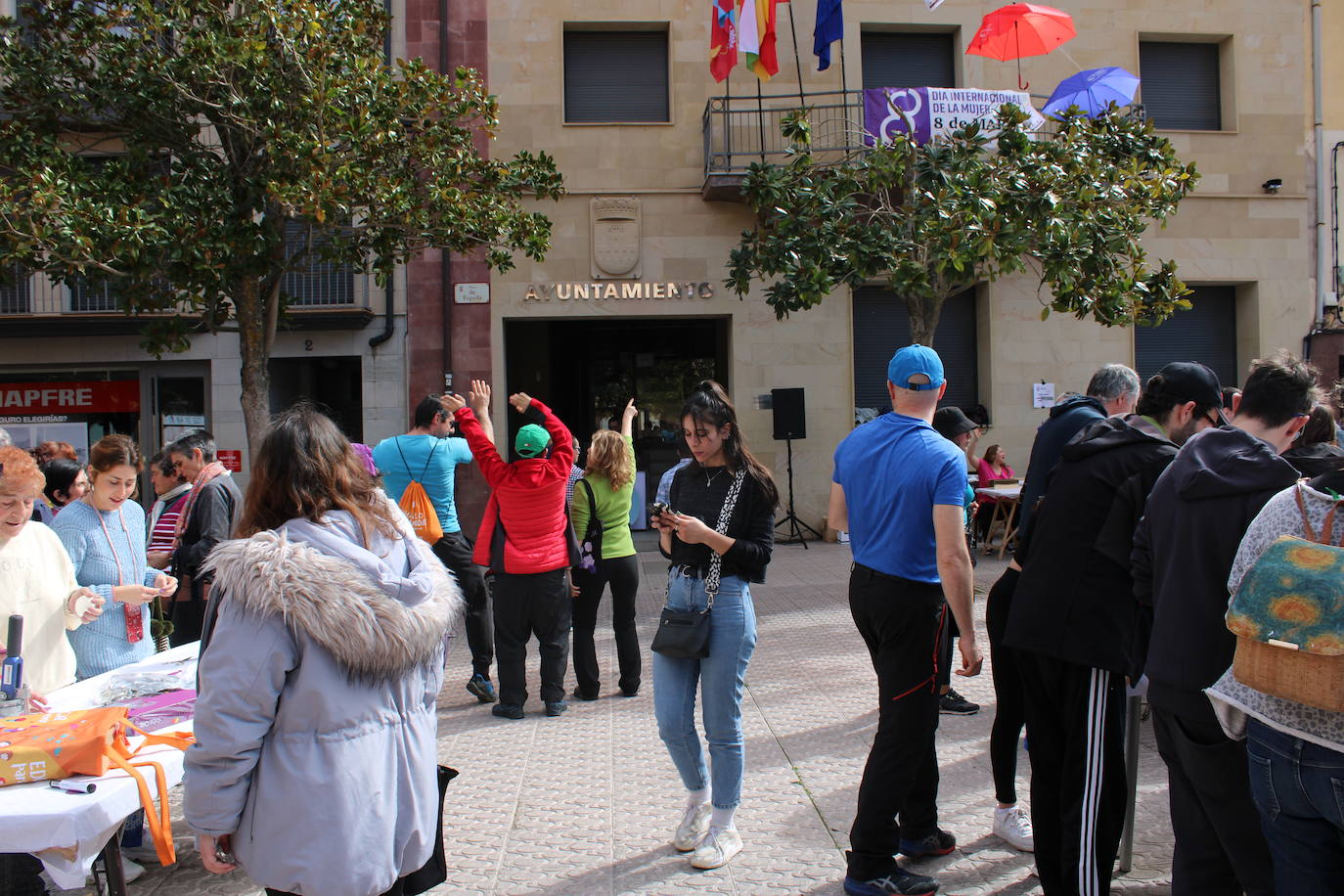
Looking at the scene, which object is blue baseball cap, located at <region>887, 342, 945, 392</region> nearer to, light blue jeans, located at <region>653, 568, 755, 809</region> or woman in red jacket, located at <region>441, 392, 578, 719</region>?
light blue jeans, located at <region>653, 568, 755, 809</region>

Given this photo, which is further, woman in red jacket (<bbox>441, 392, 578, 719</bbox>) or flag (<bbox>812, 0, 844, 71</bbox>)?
flag (<bbox>812, 0, 844, 71</bbox>)

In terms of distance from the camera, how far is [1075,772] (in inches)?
129

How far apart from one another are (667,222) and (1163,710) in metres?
12.1

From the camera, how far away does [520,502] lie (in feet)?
20.0

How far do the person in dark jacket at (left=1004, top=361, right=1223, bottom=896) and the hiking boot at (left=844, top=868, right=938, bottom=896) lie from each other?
40cm

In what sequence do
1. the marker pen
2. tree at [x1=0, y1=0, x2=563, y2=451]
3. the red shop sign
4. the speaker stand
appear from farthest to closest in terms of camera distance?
the red shop sign < the speaker stand < tree at [x1=0, y1=0, x2=563, y2=451] < the marker pen

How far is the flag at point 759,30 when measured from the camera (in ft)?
39.9

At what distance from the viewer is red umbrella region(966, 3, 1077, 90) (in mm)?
11828

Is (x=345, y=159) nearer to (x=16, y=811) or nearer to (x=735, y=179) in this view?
(x=735, y=179)

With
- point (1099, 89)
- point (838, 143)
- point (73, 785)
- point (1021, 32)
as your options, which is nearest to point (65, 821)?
point (73, 785)

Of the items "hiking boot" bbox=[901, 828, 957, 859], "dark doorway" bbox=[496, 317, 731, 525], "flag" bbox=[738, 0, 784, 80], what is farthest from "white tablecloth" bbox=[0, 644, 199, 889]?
"dark doorway" bbox=[496, 317, 731, 525]

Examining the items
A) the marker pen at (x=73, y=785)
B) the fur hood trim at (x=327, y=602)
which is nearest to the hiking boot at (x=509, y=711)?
the marker pen at (x=73, y=785)

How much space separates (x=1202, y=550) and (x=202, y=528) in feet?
15.5

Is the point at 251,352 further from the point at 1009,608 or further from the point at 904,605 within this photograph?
the point at 1009,608
